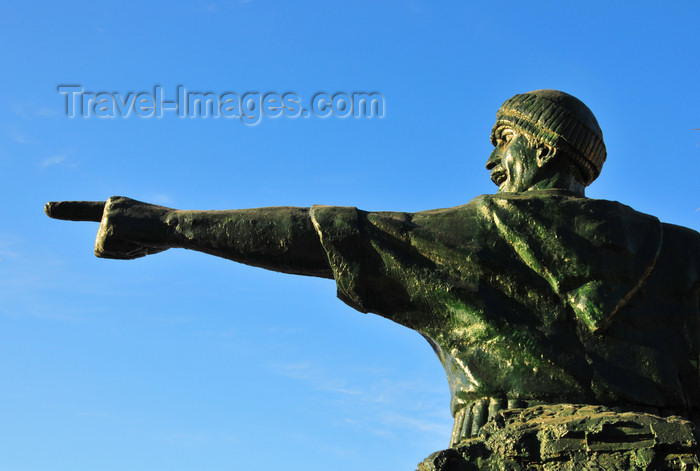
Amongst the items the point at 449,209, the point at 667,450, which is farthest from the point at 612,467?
A: the point at 449,209

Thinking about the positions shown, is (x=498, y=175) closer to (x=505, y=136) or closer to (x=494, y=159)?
(x=494, y=159)

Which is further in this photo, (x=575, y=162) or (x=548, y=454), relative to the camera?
(x=575, y=162)

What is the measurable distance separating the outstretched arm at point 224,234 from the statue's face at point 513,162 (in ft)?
4.61

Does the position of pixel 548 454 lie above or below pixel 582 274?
below

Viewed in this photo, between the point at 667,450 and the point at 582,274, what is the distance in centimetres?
119

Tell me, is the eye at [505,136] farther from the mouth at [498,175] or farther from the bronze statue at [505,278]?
the bronze statue at [505,278]

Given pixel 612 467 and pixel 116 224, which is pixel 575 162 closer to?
pixel 612 467

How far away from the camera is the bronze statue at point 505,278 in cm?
620

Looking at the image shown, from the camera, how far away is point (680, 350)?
21.1 ft

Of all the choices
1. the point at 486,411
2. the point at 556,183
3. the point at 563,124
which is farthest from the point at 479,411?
the point at 563,124

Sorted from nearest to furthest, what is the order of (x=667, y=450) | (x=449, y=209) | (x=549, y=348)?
(x=667, y=450) < (x=549, y=348) < (x=449, y=209)

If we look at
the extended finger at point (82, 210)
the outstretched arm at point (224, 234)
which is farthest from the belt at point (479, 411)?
the extended finger at point (82, 210)

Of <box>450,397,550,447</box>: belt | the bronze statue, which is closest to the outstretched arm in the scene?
the bronze statue

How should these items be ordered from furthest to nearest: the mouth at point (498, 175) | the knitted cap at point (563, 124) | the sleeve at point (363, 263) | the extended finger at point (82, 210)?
1. the mouth at point (498, 175)
2. the knitted cap at point (563, 124)
3. the extended finger at point (82, 210)
4. the sleeve at point (363, 263)
